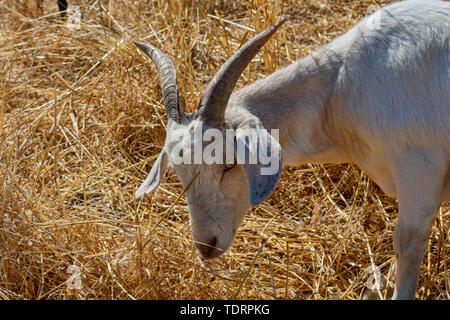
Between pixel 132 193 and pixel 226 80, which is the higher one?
pixel 226 80

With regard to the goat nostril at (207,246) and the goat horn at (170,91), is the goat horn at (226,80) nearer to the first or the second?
the goat horn at (170,91)

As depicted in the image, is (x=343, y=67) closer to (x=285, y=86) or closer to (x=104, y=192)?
(x=285, y=86)

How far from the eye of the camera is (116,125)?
5074 mm

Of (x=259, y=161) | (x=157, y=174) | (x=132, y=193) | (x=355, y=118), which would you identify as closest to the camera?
(x=259, y=161)

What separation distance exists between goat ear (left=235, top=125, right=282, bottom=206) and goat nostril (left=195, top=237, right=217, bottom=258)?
0.41 meters

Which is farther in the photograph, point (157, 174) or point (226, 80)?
point (157, 174)

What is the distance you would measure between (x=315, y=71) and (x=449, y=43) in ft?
2.20

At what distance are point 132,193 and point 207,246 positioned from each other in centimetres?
145

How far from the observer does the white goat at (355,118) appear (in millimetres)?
3117

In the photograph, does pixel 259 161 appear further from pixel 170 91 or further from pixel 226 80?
pixel 170 91

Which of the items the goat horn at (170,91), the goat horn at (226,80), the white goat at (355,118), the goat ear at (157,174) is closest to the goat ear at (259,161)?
the white goat at (355,118)

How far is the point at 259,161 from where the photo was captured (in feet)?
9.91

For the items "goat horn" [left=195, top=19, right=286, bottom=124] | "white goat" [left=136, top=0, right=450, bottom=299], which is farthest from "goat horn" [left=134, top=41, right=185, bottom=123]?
"goat horn" [left=195, top=19, right=286, bottom=124]

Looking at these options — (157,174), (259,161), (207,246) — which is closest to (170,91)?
(157,174)
